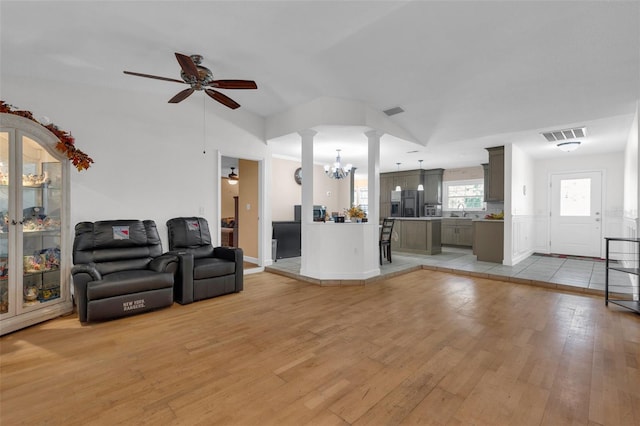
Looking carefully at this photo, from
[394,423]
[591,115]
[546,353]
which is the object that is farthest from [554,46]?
[394,423]

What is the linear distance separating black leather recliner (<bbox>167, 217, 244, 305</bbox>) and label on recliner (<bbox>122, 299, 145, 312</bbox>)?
470 millimetres

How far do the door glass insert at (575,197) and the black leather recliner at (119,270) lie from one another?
8.57 metres

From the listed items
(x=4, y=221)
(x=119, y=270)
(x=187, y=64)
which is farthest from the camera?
(x=119, y=270)

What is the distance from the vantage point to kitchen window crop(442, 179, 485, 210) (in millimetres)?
8703

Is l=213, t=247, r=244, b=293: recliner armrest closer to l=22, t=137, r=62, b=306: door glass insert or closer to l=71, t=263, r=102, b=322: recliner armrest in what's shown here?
l=71, t=263, r=102, b=322: recliner armrest

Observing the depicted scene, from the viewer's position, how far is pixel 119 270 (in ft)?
11.7

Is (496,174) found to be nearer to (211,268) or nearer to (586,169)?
(586,169)

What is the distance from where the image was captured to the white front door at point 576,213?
6.75 metres

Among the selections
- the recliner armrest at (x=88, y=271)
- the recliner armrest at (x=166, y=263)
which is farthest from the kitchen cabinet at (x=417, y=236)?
the recliner armrest at (x=88, y=271)

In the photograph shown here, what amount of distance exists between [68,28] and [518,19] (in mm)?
4451

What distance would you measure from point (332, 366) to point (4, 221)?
11.3 ft

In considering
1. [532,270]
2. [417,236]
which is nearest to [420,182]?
[417,236]

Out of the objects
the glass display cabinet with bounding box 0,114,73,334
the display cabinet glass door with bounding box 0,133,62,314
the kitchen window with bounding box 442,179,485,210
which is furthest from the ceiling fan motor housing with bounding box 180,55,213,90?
the kitchen window with bounding box 442,179,485,210

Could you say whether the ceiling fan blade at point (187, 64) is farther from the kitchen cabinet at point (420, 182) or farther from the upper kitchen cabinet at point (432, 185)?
the upper kitchen cabinet at point (432, 185)
